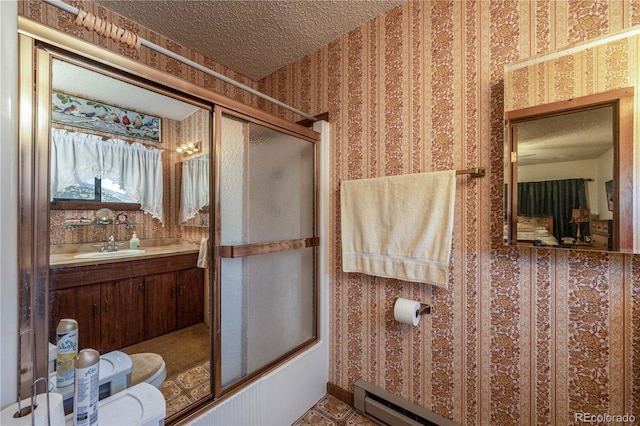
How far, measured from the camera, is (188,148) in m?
1.19

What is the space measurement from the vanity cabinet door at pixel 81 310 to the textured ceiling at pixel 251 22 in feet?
5.13

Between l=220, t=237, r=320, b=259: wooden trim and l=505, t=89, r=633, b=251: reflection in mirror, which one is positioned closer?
l=505, t=89, r=633, b=251: reflection in mirror

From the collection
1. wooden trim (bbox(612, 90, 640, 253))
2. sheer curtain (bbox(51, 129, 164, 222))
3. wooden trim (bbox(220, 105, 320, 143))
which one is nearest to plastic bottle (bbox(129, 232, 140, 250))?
sheer curtain (bbox(51, 129, 164, 222))

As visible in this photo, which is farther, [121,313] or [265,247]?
[265,247]

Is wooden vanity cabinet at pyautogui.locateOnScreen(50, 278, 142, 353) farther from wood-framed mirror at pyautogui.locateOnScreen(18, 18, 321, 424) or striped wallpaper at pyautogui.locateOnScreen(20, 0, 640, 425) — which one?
striped wallpaper at pyautogui.locateOnScreen(20, 0, 640, 425)

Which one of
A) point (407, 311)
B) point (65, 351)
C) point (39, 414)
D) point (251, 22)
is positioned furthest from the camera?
point (251, 22)

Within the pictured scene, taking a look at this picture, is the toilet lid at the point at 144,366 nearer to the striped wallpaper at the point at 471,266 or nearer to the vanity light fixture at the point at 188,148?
the vanity light fixture at the point at 188,148

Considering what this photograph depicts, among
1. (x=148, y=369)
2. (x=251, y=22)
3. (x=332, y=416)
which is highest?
(x=251, y=22)

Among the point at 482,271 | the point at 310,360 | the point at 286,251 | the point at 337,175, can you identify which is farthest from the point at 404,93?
the point at 310,360

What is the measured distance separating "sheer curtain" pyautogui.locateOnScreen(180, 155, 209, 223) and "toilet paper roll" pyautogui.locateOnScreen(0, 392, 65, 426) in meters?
0.69

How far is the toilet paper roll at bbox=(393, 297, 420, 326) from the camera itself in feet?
4.32

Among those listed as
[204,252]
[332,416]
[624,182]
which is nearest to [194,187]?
[204,252]

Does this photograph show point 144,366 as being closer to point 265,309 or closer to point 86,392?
point 86,392

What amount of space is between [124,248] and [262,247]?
600 mm
